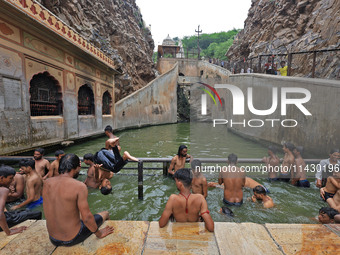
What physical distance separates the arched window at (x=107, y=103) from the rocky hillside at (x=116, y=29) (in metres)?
4.52

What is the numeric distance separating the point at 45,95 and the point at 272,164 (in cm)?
1084

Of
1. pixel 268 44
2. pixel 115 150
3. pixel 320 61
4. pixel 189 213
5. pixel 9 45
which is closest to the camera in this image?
pixel 189 213

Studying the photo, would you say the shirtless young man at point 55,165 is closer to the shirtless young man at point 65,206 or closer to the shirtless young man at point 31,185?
the shirtless young man at point 31,185

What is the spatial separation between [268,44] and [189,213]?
2626 centimetres

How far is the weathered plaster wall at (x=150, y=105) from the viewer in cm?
1859

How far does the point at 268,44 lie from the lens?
23.1m

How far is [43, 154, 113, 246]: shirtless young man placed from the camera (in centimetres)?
219

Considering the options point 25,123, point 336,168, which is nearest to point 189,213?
point 336,168

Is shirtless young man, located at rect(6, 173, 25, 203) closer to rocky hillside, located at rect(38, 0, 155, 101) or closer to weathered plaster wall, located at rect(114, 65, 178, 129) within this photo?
weathered plaster wall, located at rect(114, 65, 178, 129)

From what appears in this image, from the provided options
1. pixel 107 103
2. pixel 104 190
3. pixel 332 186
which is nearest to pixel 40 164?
pixel 104 190

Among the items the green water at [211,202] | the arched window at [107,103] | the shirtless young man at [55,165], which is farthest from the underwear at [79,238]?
the arched window at [107,103]

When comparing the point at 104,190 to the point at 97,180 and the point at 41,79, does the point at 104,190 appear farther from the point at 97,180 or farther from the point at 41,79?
the point at 41,79

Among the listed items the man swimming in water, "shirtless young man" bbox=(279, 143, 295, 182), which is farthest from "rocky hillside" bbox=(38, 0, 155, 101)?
"shirtless young man" bbox=(279, 143, 295, 182)

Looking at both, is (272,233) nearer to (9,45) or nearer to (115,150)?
(115,150)
